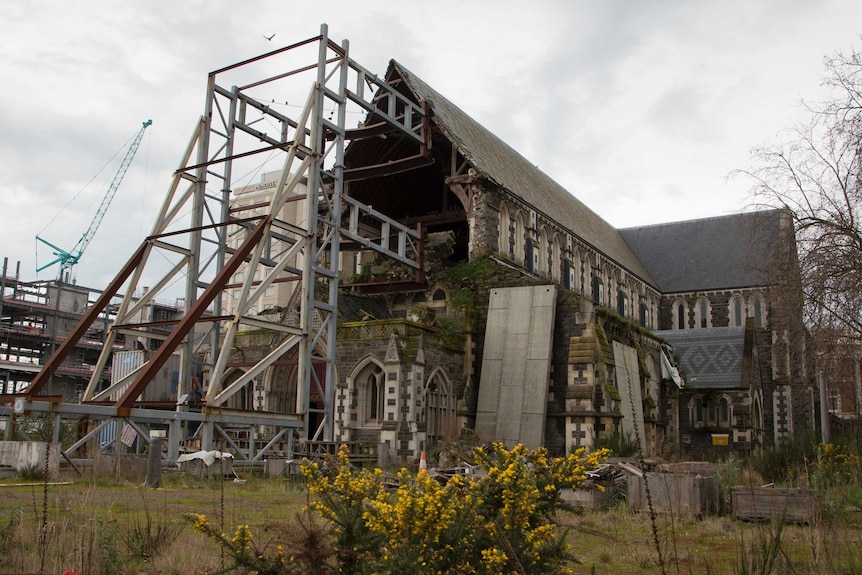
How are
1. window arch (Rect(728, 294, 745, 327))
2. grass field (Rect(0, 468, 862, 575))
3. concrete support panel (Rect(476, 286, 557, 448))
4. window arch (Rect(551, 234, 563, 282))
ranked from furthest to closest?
1. window arch (Rect(728, 294, 745, 327))
2. window arch (Rect(551, 234, 563, 282))
3. concrete support panel (Rect(476, 286, 557, 448))
4. grass field (Rect(0, 468, 862, 575))

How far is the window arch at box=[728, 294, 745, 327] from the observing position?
47.8 m

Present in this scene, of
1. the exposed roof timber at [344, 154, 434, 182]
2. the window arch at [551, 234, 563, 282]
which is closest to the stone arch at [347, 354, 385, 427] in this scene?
the exposed roof timber at [344, 154, 434, 182]

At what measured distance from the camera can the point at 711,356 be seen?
3853 centimetres

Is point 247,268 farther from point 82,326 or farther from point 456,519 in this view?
point 456,519

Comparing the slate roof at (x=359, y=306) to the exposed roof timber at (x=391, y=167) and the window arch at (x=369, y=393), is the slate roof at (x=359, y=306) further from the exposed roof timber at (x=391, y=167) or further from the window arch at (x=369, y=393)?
the exposed roof timber at (x=391, y=167)

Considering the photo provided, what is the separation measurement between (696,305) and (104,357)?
38.4 m

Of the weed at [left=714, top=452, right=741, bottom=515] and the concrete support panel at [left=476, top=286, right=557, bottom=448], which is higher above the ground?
the concrete support panel at [left=476, top=286, right=557, bottom=448]

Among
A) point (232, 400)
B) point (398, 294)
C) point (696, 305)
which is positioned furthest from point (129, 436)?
point (696, 305)

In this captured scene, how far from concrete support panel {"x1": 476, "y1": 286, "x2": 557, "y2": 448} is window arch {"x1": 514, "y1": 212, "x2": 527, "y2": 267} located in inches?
148

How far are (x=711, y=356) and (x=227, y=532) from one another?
33973mm

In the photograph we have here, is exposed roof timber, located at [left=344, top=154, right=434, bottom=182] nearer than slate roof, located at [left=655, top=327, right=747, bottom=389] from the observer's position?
Yes

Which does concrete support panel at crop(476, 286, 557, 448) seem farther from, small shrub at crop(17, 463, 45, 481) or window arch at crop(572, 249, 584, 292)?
small shrub at crop(17, 463, 45, 481)

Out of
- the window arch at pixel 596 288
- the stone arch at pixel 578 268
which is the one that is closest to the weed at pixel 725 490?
the stone arch at pixel 578 268

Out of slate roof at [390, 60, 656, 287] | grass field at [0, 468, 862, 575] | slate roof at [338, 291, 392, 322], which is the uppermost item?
slate roof at [390, 60, 656, 287]
